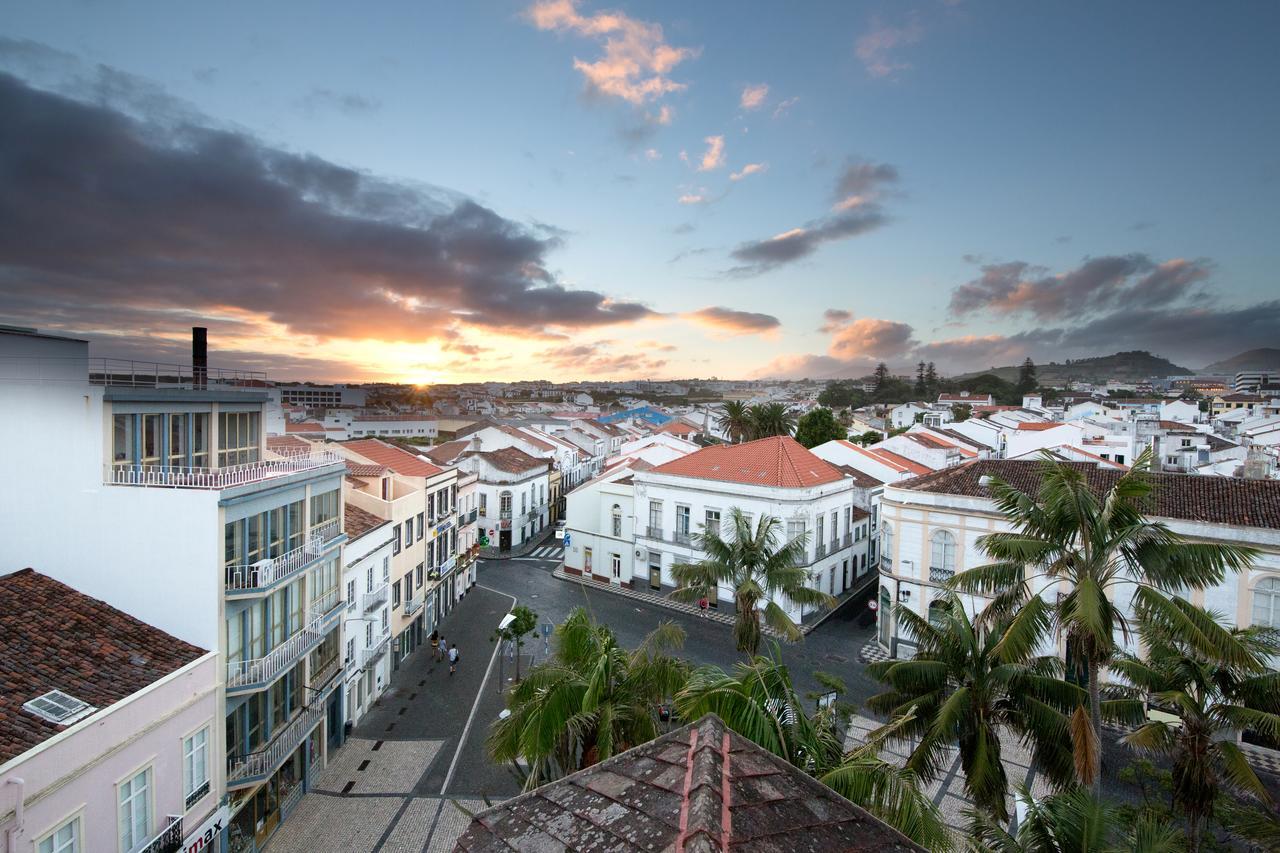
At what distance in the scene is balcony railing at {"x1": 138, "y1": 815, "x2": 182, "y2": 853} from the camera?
488 inches

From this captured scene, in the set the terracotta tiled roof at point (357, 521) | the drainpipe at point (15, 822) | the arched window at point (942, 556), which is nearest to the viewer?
the drainpipe at point (15, 822)

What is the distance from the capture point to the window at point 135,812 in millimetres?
11859

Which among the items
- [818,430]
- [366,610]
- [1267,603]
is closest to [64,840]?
[366,610]

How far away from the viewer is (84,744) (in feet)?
35.8

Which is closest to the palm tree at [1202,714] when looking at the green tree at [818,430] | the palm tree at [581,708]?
the palm tree at [581,708]

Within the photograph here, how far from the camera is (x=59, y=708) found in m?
11.1

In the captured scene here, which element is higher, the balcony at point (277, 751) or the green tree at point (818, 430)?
the green tree at point (818, 430)

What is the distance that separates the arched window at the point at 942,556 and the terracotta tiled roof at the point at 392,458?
2164cm

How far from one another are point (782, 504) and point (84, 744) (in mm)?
27009

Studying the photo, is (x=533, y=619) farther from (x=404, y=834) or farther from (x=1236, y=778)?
Answer: (x=1236, y=778)

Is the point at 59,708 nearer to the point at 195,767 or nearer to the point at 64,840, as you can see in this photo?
the point at 64,840

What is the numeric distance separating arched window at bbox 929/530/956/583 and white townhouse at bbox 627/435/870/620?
6206 millimetres

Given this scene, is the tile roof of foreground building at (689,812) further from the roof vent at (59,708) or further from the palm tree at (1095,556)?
the roof vent at (59,708)

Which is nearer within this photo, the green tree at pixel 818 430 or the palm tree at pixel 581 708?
the palm tree at pixel 581 708
